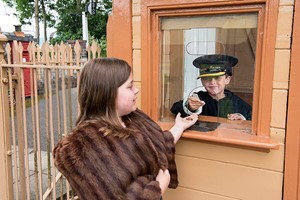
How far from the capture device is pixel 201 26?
5.97 ft

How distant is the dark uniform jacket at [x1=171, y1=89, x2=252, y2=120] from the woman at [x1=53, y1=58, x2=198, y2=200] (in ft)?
1.60

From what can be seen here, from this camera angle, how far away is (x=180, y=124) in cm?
190

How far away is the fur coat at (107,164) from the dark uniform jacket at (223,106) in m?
0.54

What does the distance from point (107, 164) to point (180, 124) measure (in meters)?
0.63

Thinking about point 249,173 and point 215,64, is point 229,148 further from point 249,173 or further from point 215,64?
point 215,64

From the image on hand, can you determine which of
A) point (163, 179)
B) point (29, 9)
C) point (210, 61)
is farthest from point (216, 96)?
point (29, 9)

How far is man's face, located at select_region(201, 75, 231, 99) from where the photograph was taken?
6.19 feet

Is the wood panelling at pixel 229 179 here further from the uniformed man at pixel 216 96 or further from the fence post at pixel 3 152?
the fence post at pixel 3 152

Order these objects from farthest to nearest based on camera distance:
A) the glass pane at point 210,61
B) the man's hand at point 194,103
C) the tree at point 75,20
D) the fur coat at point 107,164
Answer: the tree at point 75,20 → the man's hand at point 194,103 → the glass pane at point 210,61 → the fur coat at point 107,164

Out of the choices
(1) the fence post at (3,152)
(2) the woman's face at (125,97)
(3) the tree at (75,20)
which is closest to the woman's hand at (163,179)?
(2) the woman's face at (125,97)

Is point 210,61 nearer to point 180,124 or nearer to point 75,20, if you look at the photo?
point 180,124

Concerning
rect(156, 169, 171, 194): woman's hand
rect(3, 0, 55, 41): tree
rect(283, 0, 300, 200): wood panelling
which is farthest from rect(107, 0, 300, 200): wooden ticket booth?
rect(3, 0, 55, 41): tree

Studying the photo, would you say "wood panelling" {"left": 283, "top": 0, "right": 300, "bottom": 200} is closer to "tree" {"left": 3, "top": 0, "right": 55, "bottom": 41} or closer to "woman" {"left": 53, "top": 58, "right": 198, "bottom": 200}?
"woman" {"left": 53, "top": 58, "right": 198, "bottom": 200}

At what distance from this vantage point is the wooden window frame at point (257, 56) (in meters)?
1.60
